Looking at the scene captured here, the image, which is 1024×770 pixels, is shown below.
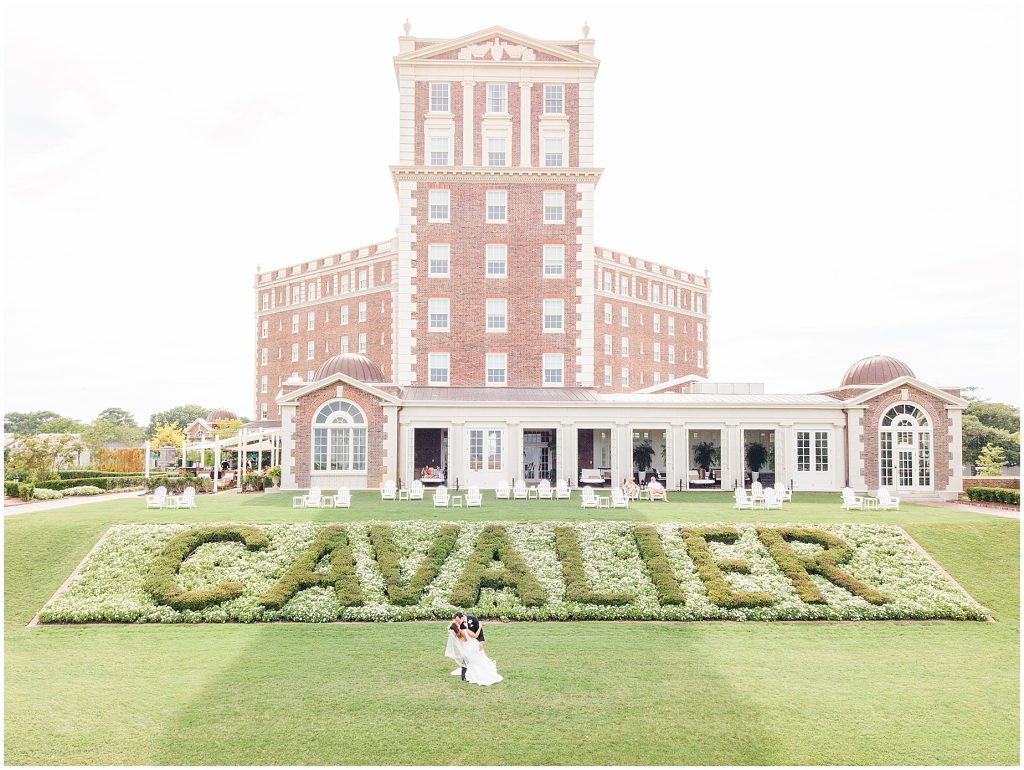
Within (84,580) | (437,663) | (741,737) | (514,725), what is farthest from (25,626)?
(741,737)

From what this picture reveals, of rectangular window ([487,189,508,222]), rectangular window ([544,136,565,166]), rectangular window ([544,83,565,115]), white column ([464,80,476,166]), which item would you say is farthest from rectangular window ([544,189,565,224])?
rectangular window ([544,83,565,115])

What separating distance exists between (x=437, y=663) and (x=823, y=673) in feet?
26.2

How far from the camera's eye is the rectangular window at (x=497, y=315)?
46.9 metres

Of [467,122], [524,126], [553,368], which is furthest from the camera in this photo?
[524,126]

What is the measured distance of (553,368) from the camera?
154 feet

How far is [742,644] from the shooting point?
719 inches

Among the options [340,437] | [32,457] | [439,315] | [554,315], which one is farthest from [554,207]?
[32,457]

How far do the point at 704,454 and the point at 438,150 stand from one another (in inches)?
1018

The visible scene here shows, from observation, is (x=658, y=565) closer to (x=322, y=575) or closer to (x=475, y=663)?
(x=475, y=663)

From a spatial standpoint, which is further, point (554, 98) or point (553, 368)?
point (554, 98)

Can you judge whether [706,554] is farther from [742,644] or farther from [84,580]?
[84,580]

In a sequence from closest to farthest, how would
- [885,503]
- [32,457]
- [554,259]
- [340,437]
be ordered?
[885,503] < [340,437] < [32,457] < [554,259]

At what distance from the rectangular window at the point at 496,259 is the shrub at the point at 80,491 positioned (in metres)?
24.6

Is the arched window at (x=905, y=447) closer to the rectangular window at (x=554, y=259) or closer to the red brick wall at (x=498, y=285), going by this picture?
the red brick wall at (x=498, y=285)
